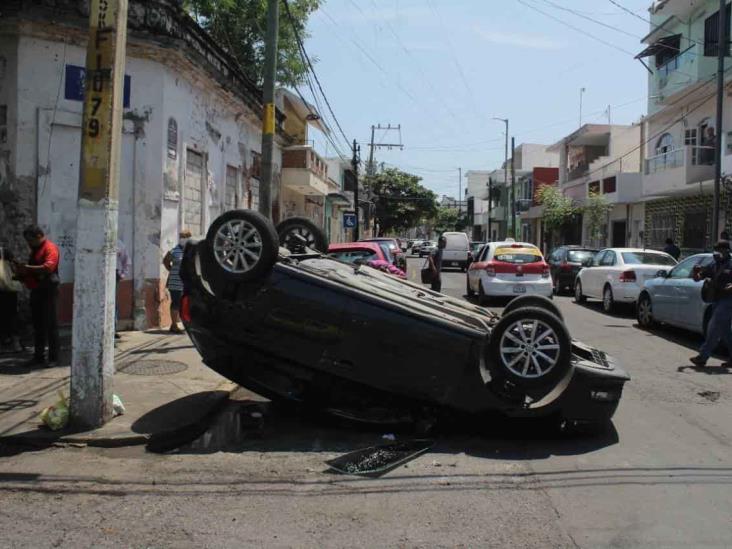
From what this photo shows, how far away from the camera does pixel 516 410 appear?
5.57m

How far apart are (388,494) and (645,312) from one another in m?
9.71

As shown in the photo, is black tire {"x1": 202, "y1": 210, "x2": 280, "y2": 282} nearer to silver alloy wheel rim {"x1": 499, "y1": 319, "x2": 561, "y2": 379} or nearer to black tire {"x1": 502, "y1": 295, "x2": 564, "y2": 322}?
silver alloy wheel rim {"x1": 499, "y1": 319, "x2": 561, "y2": 379}

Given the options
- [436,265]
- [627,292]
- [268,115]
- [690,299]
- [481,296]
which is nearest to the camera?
[690,299]

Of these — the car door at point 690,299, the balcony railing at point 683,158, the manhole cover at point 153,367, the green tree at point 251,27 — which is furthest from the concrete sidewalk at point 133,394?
the balcony railing at point 683,158

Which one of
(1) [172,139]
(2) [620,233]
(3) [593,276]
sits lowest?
(3) [593,276]

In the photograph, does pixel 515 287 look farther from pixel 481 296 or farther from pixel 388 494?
pixel 388 494

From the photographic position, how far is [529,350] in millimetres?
5578

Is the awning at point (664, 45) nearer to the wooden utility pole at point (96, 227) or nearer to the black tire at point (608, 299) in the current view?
the black tire at point (608, 299)

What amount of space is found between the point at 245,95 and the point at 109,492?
38.8ft

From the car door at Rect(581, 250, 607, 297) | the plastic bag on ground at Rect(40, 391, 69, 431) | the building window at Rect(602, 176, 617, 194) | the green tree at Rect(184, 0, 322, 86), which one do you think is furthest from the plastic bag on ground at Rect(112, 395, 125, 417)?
the building window at Rect(602, 176, 617, 194)

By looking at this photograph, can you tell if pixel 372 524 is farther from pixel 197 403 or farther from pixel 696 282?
pixel 696 282

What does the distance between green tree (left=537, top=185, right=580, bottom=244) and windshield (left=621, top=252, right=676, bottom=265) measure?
20540 millimetres

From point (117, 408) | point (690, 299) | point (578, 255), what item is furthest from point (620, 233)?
point (117, 408)

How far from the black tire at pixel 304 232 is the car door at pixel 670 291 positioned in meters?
6.68
